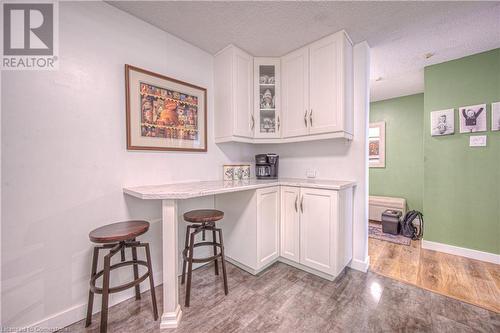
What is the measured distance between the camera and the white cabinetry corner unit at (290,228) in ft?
6.03

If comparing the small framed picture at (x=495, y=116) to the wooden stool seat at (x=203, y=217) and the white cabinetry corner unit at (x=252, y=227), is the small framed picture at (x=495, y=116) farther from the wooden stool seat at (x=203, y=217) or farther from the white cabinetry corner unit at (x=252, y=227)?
the wooden stool seat at (x=203, y=217)

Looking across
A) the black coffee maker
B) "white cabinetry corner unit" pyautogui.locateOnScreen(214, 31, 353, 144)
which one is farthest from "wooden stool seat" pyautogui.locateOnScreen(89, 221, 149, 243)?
the black coffee maker

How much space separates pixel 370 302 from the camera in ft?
5.23

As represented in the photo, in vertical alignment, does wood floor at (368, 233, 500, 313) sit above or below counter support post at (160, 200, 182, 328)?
below

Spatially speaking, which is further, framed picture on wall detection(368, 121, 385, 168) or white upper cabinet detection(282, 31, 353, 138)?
framed picture on wall detection(368, 121, 385, 168)

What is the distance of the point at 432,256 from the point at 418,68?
2.47m

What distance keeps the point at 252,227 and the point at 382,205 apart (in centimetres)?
297

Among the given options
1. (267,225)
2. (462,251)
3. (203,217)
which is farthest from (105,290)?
(462,251)

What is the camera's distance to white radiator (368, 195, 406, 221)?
137 inches

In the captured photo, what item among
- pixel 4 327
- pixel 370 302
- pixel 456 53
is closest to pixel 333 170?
pixel 370 302

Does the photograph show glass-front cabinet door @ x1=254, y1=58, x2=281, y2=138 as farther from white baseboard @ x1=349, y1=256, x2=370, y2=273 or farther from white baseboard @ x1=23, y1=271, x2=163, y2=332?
white baseboard @ x1=23, y1=271, x2=163, y2=332

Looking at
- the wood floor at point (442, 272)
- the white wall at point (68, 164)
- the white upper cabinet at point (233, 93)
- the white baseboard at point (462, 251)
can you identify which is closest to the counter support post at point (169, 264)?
the white wall at point (68, 164)

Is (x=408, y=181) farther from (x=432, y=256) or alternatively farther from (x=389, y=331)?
(x=389, y=331)

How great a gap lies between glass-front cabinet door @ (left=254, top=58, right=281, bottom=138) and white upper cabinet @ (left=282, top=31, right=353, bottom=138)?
97 mm
